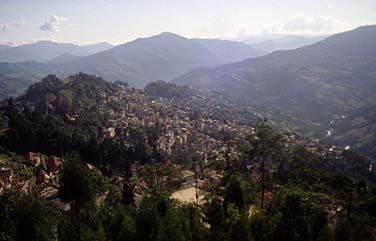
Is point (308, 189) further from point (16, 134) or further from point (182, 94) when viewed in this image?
point (182, 94)

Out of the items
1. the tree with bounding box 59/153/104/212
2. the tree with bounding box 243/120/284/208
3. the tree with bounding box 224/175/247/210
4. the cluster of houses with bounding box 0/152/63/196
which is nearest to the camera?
the tree with bounding box 59/153/104/212

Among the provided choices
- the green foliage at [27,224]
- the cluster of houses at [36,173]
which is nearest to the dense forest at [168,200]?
the green foliage at [27,224]

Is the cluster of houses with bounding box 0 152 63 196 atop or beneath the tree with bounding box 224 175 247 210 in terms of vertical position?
beneath

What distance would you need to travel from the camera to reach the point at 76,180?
2167 centimetres

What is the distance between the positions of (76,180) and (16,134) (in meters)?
37.5

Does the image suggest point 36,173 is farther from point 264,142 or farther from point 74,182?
point 264,142

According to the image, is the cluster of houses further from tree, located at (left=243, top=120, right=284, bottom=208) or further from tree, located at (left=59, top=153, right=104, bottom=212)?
tree, located at (left=243, top=120, right=284, bottom=208)

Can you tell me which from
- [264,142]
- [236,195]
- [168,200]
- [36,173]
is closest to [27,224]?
[168,200]

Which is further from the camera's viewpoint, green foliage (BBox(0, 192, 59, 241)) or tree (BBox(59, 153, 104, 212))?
tree (BBox(59, 153, 104, 212))

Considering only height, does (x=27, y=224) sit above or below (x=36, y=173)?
above

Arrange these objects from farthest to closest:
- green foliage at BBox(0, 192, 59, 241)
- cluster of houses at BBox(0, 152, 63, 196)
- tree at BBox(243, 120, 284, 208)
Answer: cluster of houses at BBox(0, 152, 63, 196) < tree at BBox(243, 120, 284, 208) < green foliage at BBox(0, 192, 59, 241)

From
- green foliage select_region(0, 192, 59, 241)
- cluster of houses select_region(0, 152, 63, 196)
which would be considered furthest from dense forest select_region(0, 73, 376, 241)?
cluster of houses select_region(0, 152, 63, 196)

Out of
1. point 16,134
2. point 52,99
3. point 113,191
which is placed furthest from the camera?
point 52,99

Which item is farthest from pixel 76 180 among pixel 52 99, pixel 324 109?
pixel 324 109
